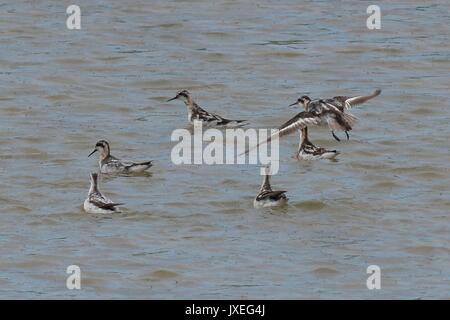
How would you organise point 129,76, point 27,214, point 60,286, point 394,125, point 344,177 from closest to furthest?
point 60,286
point 27,214
point 344,177
point 394,125
point 129,76

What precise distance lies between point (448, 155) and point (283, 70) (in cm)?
630

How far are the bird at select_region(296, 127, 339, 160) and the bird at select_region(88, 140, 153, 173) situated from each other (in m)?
2.45

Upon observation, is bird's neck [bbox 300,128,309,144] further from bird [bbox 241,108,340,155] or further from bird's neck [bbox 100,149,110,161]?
bird's neck [bbox 100,149,110,161]

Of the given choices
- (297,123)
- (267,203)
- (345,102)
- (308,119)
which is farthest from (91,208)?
(345,102)

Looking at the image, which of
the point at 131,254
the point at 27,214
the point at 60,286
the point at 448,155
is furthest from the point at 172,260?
the point at 448,155

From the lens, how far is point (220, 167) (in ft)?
70.9

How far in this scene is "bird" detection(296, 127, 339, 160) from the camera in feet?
72.8

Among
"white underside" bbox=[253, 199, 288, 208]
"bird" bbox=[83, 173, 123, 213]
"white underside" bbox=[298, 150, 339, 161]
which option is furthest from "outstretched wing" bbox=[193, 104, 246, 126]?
"bird" bbox=[83, 173, 123, 213]

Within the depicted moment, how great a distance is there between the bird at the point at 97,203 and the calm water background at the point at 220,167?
164 millimetres

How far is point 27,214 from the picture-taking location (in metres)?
18.8

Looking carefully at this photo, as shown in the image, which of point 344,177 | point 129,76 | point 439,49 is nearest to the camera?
point 344,177

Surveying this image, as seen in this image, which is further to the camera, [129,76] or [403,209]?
[129,76]

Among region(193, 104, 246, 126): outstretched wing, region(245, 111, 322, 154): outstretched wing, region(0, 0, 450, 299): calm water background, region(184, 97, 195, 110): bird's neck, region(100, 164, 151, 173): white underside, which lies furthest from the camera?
region(184, 97, 195, 110): bird's neck

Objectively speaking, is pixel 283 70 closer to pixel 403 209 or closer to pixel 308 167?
pixel 308 167
